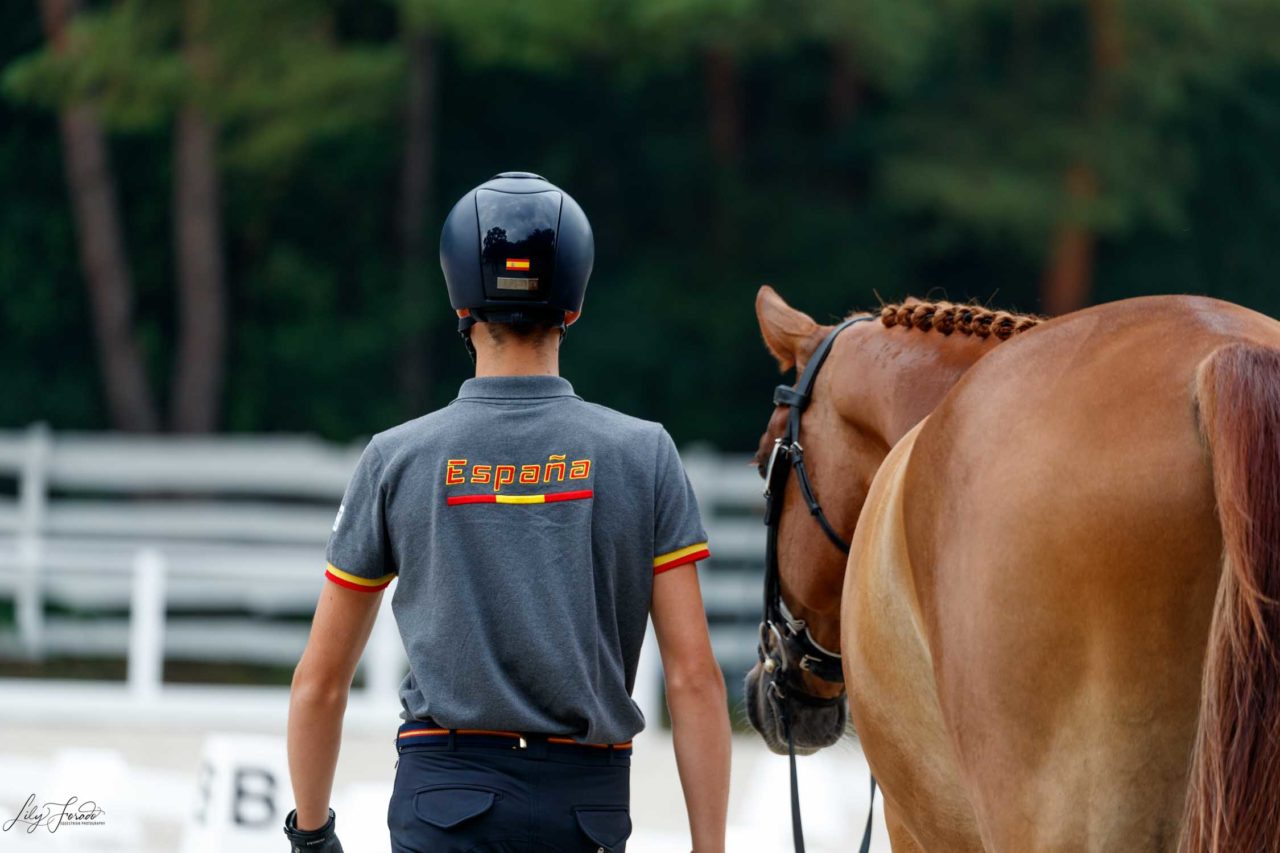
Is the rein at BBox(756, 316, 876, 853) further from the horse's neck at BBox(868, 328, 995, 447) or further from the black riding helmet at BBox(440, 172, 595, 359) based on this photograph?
the black riding helmet at BBox(440, 172, 595, 359)

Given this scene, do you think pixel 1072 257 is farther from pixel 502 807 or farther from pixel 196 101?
pixel 502 807

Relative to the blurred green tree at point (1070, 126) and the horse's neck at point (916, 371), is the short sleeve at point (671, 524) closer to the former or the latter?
the horse's neck at point (916, 371)

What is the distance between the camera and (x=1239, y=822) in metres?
2.05

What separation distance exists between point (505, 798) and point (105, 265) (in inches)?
569

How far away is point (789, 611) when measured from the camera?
390 centimetres

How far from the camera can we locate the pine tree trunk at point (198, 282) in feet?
50.8

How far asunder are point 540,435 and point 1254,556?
3.36ft

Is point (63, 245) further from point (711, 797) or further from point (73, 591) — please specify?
point (711, 797)

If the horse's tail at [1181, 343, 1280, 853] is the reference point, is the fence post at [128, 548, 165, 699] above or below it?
below

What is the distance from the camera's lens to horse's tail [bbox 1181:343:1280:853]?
2029 millimetres

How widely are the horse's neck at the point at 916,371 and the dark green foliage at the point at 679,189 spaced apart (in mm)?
11160

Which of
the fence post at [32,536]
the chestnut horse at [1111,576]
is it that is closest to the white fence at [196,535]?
the fence post at [32,536]

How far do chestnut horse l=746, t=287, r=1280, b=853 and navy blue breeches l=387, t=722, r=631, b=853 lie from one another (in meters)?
0.55

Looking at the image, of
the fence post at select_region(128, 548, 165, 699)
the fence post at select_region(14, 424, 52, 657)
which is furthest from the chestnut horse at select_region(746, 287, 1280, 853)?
the fence post at select_region(14, 424, 52, 657)
